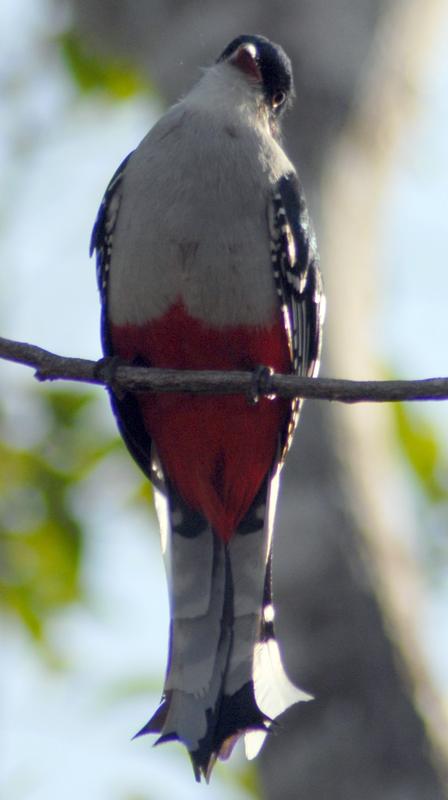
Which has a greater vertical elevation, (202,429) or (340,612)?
(202,429)

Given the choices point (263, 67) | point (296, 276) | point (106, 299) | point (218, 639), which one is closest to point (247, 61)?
point (263, 67)

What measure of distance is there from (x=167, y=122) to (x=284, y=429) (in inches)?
40.1

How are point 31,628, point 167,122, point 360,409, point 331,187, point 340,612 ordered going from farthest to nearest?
1. point 31,628
2. point 331,187
3. point 360,409
4. point 167,122
5. point 340,612

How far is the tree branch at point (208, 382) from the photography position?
3361 millimetres

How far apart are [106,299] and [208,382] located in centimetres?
88

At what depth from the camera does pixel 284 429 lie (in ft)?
14.7

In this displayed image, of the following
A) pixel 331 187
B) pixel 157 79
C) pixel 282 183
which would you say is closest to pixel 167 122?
pixel 282 183

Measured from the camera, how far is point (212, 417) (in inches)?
Result: 172

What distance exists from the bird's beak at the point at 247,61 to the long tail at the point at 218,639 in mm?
1385

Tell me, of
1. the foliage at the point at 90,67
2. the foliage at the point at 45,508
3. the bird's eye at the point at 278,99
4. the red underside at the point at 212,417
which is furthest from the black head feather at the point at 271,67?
the foliage at the point at 90,67

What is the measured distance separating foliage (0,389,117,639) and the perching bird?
949 millimetres

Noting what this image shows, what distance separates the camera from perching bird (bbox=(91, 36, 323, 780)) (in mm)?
4141

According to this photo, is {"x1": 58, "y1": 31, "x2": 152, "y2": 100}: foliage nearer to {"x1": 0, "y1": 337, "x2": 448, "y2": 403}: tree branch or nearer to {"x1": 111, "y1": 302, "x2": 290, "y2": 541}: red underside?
{"x1": 111, "y1": 302, "x2": 290, "y2": 541}: red underside

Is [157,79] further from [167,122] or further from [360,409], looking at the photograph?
[360,409]
